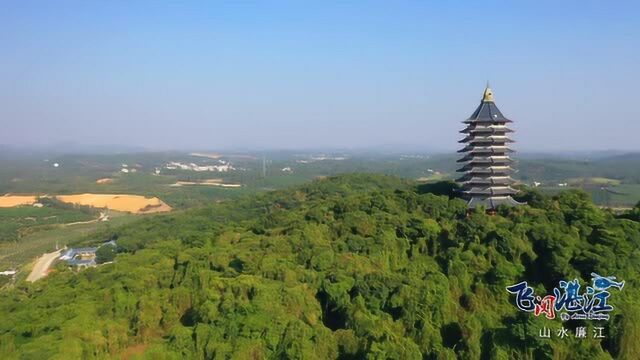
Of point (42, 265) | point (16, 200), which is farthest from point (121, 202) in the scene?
point (42, 265)

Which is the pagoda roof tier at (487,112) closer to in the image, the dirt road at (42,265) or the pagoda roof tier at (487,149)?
the pagoda roof tier at (487,149)

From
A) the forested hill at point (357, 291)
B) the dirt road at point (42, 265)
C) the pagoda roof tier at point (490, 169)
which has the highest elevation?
the pagoda roof tier at point (490, 169)

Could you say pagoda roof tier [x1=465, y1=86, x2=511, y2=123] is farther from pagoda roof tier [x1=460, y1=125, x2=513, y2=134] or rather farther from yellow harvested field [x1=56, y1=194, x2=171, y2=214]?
yellow harvested field [x1=56, y1=194, x2=171, y2=214]

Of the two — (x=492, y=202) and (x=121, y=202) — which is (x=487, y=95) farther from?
(x=121, y=202)

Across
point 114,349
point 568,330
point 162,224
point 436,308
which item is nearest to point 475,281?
point 436,308

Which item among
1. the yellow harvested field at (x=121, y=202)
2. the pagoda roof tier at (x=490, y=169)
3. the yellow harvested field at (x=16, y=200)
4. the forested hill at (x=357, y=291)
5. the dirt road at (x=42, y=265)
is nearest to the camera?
the forested hill at (x=357, y=291)

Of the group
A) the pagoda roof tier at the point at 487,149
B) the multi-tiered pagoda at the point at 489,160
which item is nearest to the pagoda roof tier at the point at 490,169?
the multi-tiered pagoda at the point at 489,160

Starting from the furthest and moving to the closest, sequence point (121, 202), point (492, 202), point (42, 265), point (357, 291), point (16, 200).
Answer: point (121, 202)
point (16, 200)
point (42, 265)
point (492, 202)
point (357, 291)

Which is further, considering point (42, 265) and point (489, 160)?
point (42, 265)
